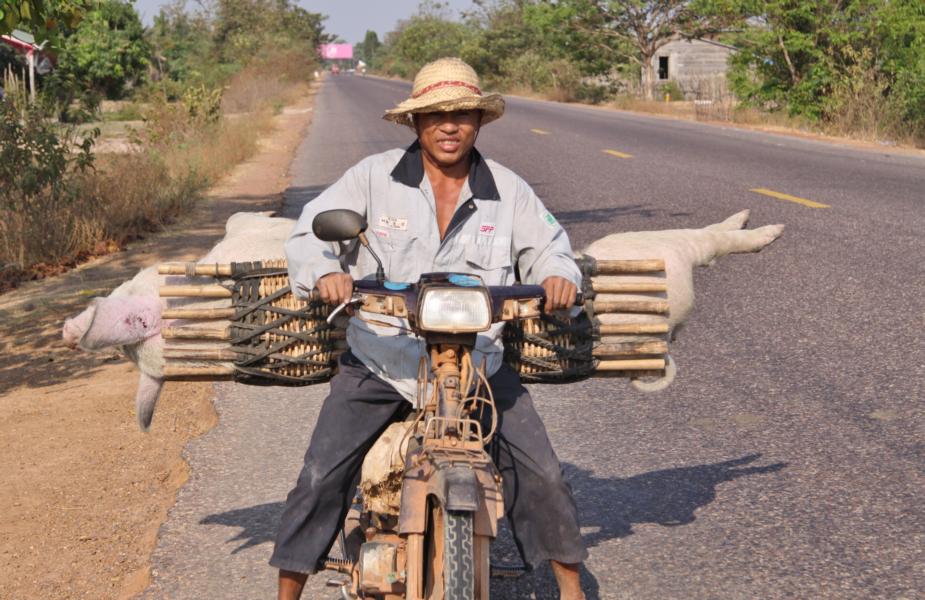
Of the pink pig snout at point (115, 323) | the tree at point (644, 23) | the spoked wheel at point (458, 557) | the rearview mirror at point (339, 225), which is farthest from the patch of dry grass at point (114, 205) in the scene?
the tree at point (644, 23)

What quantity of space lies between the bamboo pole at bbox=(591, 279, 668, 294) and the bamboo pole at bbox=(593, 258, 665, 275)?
3 centimetres

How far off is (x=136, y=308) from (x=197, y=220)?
9.73 metres

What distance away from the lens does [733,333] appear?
23.7 feet

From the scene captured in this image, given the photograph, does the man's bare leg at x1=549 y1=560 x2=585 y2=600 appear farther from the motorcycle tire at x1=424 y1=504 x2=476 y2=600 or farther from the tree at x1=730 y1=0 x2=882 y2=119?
the tree at x1=730 y1=0 x2=882 y2=119

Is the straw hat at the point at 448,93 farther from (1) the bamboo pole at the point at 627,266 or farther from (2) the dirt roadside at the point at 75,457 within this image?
(2) the dirt roadside at the point at 75,457

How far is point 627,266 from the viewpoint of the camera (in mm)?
3641

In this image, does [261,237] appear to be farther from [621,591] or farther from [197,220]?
[197,220]

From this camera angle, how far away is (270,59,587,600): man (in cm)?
323

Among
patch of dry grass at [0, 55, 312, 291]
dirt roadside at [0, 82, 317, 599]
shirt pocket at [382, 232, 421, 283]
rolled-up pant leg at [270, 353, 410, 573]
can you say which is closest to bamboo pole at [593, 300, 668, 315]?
shirt pocket at [382, 232, 421, 283]

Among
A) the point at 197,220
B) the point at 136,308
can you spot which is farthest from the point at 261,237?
the point at 197,220

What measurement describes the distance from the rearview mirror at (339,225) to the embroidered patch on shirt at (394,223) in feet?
1.35

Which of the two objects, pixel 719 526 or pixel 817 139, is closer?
pixel 719 526

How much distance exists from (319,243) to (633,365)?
3.47 feet

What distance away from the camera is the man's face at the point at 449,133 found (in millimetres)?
3410
